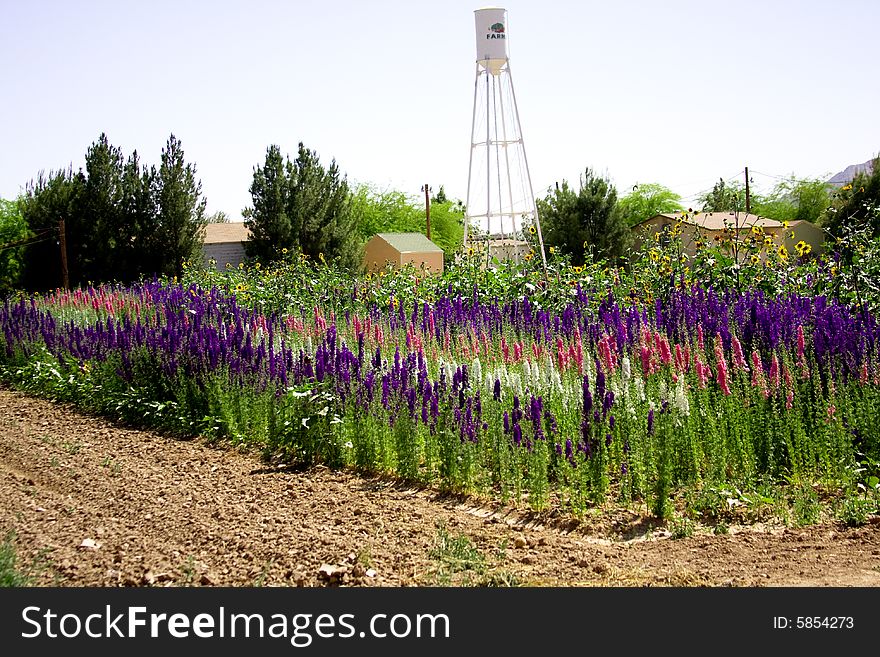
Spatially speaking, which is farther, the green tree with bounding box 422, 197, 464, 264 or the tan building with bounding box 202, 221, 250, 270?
the green tree with bounding box 422, 197, 464, 264

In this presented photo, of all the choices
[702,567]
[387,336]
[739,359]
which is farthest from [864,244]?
[702,567]

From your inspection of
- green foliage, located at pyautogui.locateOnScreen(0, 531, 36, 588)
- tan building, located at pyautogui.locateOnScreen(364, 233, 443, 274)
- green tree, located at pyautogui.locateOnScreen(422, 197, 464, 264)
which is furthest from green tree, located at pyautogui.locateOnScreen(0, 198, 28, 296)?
green tree, located at pyautogui.locateOnScreen(422, 197, 464, 264)

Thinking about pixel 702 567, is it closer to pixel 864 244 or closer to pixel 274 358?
pixel 274 358

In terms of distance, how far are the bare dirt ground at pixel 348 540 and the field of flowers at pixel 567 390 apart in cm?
29

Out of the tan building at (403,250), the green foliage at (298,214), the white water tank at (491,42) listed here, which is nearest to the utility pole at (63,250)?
the green foliage at (298,214)

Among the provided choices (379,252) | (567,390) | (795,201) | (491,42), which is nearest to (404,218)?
(379,252)

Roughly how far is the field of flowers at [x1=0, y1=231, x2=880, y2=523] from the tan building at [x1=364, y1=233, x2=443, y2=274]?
101ft

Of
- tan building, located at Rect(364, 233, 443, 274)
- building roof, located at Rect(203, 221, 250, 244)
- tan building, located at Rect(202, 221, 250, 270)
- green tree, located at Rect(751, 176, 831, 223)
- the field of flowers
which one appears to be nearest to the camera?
the field of flowers

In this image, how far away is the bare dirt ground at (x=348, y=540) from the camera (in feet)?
13.9

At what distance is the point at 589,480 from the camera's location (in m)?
5.19

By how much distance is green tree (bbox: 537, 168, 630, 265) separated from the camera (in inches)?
1265

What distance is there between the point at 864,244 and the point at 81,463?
872cm

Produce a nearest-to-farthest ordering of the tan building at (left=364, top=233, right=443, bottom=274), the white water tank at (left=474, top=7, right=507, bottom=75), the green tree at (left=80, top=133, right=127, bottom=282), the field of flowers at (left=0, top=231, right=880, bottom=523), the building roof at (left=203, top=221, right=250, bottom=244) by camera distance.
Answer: the field of flowers at (left=0, top=231, right=880, bottom=523) → the white water tank at (left=474, top=7, right=507, bottom=75) → the green tree at (left=80, top=133, right=127, bottom=282) → the tan building at (left=364, top=233, right=443, bottom=274) → the building roof at (left=203, top=221, right=250, bottom=244)

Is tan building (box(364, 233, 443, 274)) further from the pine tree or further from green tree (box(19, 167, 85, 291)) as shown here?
green tree (box(19, 167, 85, 291))
